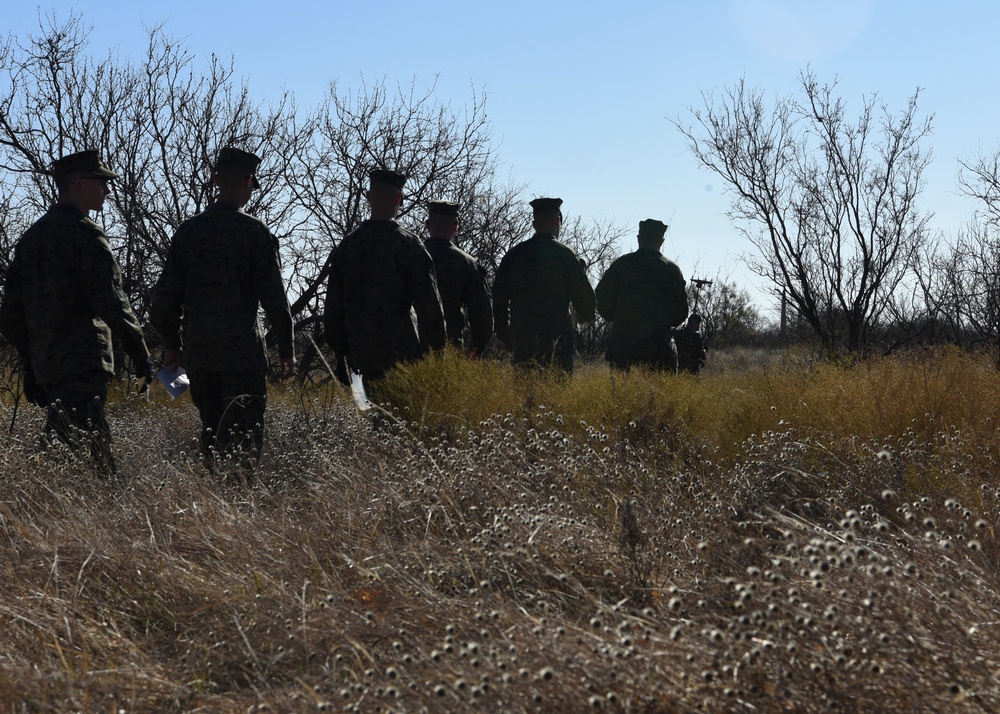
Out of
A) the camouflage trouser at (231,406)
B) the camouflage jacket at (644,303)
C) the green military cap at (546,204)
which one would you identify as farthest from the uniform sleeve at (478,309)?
the camouflage trouser at (231,406)

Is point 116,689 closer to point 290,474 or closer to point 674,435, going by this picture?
point 290,474

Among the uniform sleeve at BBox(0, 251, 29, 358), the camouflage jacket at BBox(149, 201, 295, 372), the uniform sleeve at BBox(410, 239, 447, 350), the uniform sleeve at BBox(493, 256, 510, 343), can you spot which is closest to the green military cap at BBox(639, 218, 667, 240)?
the uniform sleeve at BBox(493, 256, 510, 343)

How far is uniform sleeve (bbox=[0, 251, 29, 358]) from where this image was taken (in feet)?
17.9

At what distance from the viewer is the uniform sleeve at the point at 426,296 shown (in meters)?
6.19

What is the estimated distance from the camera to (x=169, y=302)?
546 centimetres

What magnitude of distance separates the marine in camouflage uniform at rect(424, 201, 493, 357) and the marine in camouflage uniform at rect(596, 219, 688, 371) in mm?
1265

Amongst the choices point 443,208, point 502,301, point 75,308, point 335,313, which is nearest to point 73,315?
point 75,308

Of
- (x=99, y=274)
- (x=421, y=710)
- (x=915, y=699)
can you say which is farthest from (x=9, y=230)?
(x=915, y=699)

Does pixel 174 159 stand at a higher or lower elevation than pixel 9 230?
higher

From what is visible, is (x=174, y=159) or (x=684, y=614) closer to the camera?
(x=684, y=614)

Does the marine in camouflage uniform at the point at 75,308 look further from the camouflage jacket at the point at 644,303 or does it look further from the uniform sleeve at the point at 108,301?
the camouflage jacket at the point at 644,303

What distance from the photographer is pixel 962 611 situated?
2.44 metres

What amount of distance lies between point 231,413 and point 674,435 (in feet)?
7.74

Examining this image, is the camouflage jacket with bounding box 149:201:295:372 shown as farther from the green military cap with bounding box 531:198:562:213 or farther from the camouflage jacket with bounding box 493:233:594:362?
the green military cap with bounding box 531:198:562:213
